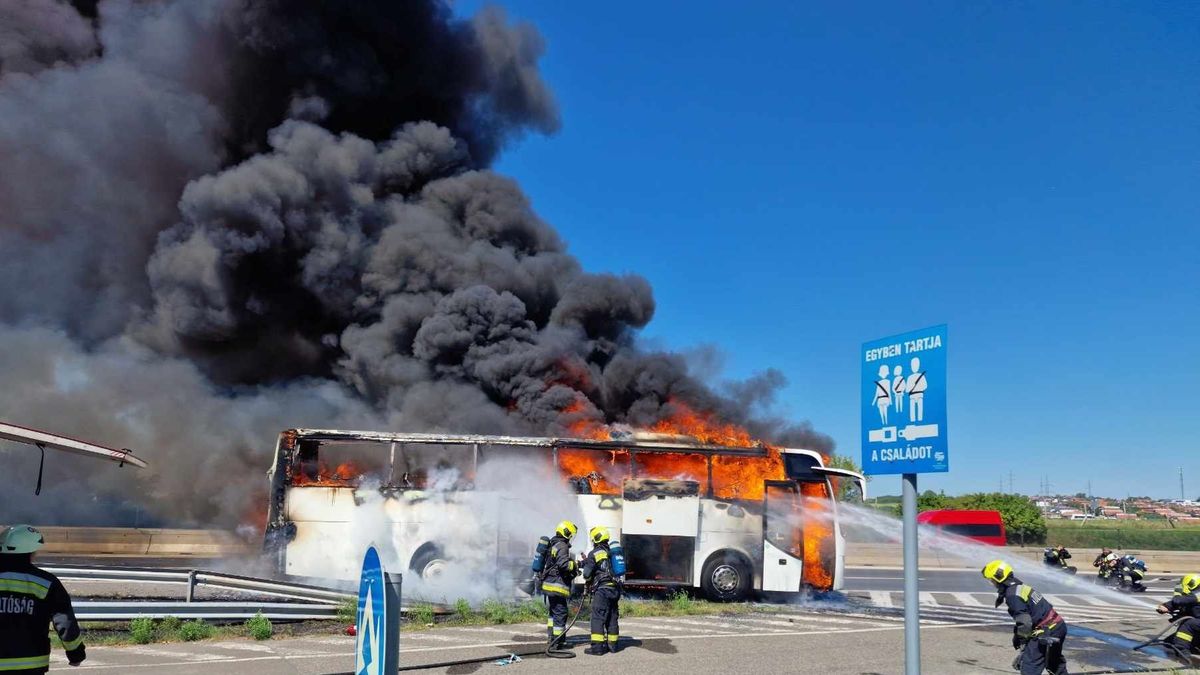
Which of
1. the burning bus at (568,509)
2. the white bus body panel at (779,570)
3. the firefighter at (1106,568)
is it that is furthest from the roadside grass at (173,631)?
the firefighter at (1106,568)

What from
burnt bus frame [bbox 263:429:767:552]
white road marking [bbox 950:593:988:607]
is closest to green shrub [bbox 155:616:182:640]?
burnt bus frame [bbox 263:429:767:552]

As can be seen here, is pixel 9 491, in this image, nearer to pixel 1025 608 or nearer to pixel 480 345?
pixel 480 345

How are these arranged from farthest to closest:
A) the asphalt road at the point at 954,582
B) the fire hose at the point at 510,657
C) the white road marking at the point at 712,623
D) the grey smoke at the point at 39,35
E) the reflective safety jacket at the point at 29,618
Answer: the grey smoke at the point at 39,35 → the asphalt road at the point at 954,582 → the white road marking at the point at 712,623 → the fire hose at the point at 510,657 → the reflective safety jacket at the point at 29,618

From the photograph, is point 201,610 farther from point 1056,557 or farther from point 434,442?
point 1056,557

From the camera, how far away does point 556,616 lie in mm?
9742

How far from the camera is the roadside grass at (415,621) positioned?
385 inches

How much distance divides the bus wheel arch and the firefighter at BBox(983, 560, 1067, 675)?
9.14 m

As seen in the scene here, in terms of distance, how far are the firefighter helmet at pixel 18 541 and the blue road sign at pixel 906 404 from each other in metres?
4.47

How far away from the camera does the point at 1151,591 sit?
19.8 m

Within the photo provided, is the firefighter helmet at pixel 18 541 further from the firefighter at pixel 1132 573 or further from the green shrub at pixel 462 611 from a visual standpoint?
the firefighter at pixel 1132 573

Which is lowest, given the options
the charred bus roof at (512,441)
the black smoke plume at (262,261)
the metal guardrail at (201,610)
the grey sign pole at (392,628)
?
the metal guardrail at (201,610)

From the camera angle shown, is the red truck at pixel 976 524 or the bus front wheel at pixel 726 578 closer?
the bus front wheel at pixel 726 578

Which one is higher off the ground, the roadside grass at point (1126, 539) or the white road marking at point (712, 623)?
the white road marking at point (712, 623)

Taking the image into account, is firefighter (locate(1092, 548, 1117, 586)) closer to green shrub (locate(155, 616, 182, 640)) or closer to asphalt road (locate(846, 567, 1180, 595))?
asphalt road (locate(846, 567, 1180, 595))
